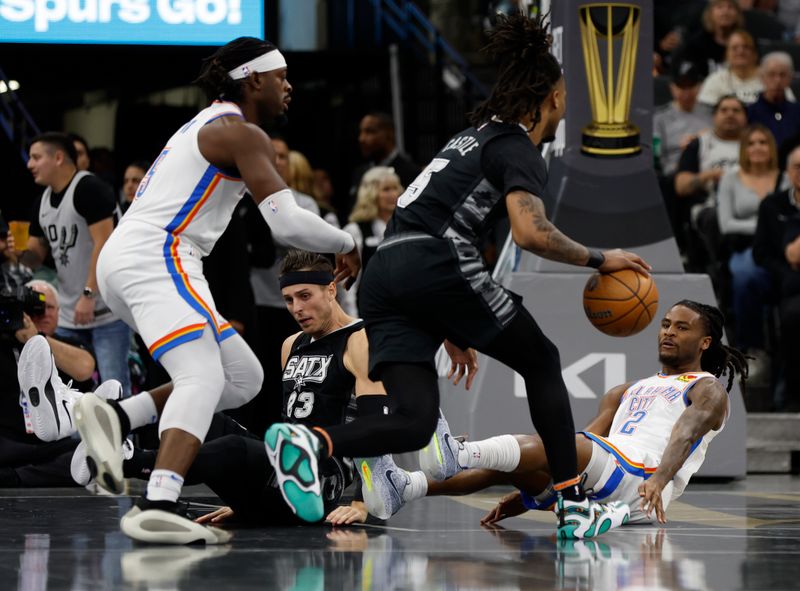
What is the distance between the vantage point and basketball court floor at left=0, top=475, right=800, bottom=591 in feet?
14.0

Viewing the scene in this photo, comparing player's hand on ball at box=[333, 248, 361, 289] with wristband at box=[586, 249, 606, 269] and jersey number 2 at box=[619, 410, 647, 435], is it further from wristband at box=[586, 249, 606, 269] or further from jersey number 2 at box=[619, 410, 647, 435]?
jersey number 2 at box=[619, 410, 647, 435]

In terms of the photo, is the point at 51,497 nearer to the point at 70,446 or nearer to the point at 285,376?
the point at 70,446

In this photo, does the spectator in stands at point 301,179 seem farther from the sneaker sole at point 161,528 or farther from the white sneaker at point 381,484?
the sneaker sole at point 161,528

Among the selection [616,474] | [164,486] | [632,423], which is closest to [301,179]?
[632,423]

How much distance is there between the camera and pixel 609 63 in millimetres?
8711

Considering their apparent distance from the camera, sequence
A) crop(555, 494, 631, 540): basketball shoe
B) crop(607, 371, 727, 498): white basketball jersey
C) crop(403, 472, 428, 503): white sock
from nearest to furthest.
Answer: crop(555, 494, 631, 540): basketball shoe → crop(403, 472, 428, 503): white sock → crop(607, 371, 727, 498): white basketball jersey

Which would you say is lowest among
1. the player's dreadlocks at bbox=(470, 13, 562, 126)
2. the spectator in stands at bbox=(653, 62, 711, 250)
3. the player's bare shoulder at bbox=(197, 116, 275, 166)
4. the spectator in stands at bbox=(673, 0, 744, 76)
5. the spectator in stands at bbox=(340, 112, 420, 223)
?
the player's bare shoulder at bbox=(197, 116, 275, 166)

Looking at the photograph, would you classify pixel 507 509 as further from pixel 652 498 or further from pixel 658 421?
pixel 658 421

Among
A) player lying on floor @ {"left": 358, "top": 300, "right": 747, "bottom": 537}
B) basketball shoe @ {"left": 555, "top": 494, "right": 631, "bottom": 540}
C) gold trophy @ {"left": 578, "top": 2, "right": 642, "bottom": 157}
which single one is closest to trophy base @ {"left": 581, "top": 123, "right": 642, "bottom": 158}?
gold trophy @ {"left": 578, "top": 2, "right": 642, "bottom": 157}

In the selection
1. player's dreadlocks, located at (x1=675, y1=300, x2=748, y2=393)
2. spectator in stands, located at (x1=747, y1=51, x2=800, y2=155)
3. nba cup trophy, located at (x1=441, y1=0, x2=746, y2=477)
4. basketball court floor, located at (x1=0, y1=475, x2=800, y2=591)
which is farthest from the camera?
spectator in stands, located at (x1=747, y1=51, x2=800, y2=155)

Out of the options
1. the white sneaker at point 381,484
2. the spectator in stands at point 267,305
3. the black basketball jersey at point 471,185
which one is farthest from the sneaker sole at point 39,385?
the black basketball jersey at point 471,185

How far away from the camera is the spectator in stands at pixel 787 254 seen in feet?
33.1

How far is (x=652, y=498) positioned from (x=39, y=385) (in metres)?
3.50

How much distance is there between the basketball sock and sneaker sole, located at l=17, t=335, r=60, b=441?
7.48 feet
